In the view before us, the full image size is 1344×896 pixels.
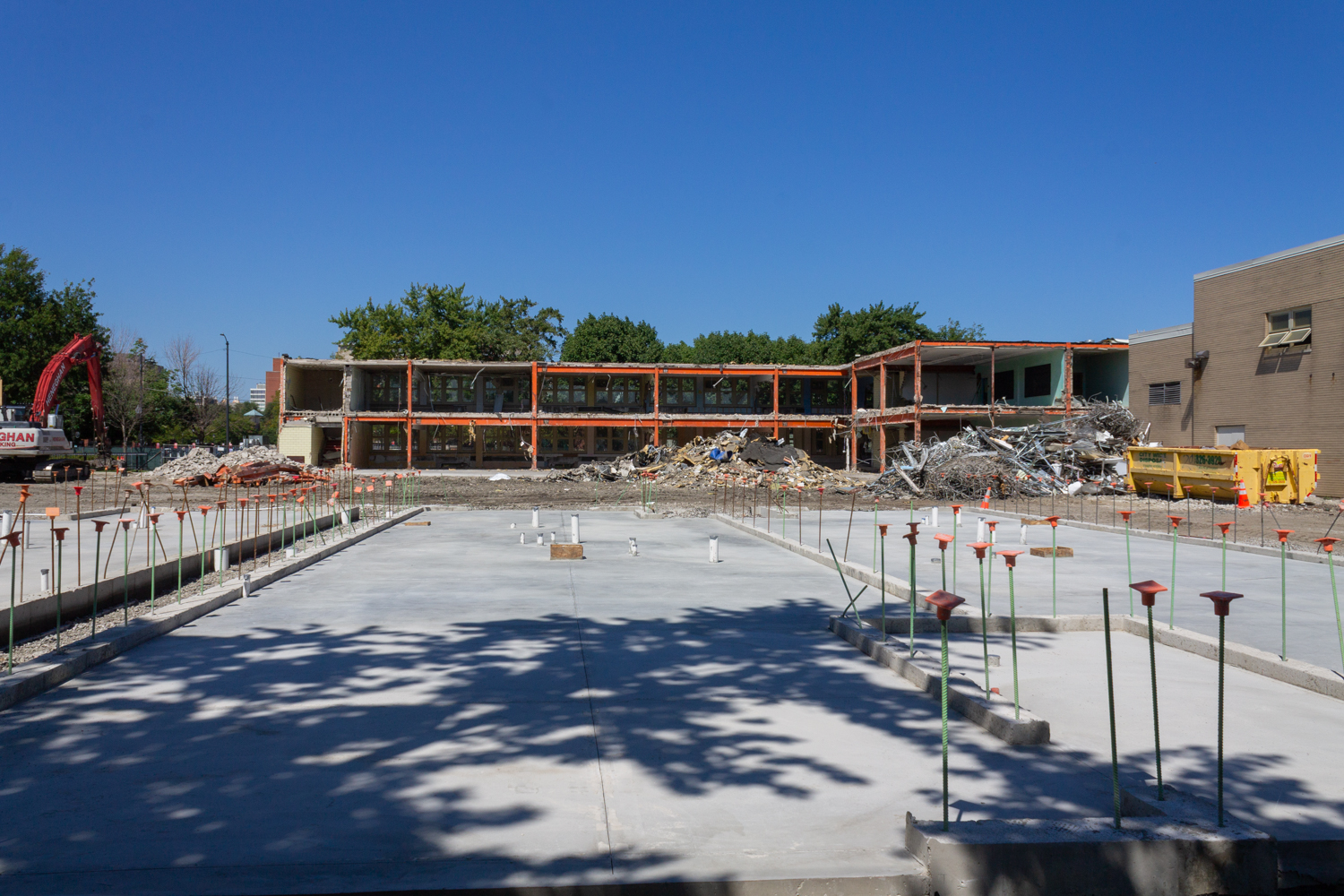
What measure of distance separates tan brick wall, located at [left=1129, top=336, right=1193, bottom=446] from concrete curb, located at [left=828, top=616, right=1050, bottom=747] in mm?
35684

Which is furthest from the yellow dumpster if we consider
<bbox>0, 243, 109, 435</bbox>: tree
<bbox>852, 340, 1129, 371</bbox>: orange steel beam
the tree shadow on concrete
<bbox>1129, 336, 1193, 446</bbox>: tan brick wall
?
<bbox>0, 243, 109, 435</bbox>: tree

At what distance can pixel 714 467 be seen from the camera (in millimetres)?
43875

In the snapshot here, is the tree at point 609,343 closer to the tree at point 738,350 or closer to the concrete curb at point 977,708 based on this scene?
the tree at point 738,350

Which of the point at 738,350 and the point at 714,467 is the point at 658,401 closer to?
the point at 714,467

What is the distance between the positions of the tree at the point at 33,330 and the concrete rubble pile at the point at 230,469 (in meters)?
20.4

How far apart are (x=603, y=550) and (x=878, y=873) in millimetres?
12605

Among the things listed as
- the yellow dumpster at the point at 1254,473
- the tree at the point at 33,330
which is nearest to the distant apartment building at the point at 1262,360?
the yellow dumpster at the point at 1254,473

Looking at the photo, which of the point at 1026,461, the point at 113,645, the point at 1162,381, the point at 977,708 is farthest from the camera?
the point at 1162,381

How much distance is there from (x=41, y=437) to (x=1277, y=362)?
4798 centimetres

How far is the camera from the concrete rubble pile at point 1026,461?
3362 cm

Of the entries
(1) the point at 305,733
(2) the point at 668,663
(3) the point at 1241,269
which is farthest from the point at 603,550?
(3) the point at 1241,269

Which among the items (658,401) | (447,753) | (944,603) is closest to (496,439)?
(658,401)

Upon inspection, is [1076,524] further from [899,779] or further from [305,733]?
[305,733]

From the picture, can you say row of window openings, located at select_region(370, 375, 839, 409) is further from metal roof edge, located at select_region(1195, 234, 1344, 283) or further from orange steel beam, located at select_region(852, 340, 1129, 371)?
metal roof edge, located at select_region(1195, 234, 1344, 283)
